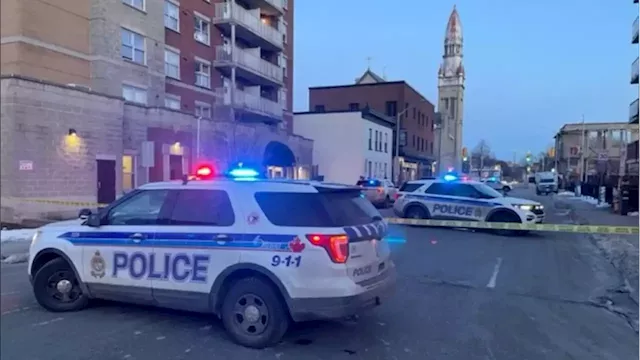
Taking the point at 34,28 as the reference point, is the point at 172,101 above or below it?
above

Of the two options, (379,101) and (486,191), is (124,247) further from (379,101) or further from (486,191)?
(379,101)

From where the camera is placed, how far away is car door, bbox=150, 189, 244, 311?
4719 millimetres

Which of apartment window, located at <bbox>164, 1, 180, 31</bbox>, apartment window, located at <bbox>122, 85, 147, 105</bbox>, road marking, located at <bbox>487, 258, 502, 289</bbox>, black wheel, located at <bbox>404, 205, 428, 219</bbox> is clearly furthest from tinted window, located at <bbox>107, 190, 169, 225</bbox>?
apartment window, located at <bbox>164, 1, 180, 31</bbox>

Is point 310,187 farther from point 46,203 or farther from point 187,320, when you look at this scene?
point 46,203

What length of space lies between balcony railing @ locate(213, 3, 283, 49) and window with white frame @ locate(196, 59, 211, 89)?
95.6 inches

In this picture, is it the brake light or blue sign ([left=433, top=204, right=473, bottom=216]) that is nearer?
the brake light

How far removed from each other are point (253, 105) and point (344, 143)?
A: 7221 mm

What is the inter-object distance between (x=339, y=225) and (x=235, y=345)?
1.54 metres

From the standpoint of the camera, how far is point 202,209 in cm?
496

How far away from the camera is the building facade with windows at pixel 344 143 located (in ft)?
95.9

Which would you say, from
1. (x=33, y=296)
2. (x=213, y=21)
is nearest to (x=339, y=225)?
(x=33, y=296)

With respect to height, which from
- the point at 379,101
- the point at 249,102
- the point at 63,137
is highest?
the point at 379,101

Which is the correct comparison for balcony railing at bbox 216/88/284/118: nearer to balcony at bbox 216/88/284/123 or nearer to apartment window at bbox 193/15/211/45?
balcony at bbox 216/88/284/123

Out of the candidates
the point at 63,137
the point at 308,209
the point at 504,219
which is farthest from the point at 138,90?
the point at 308,209
